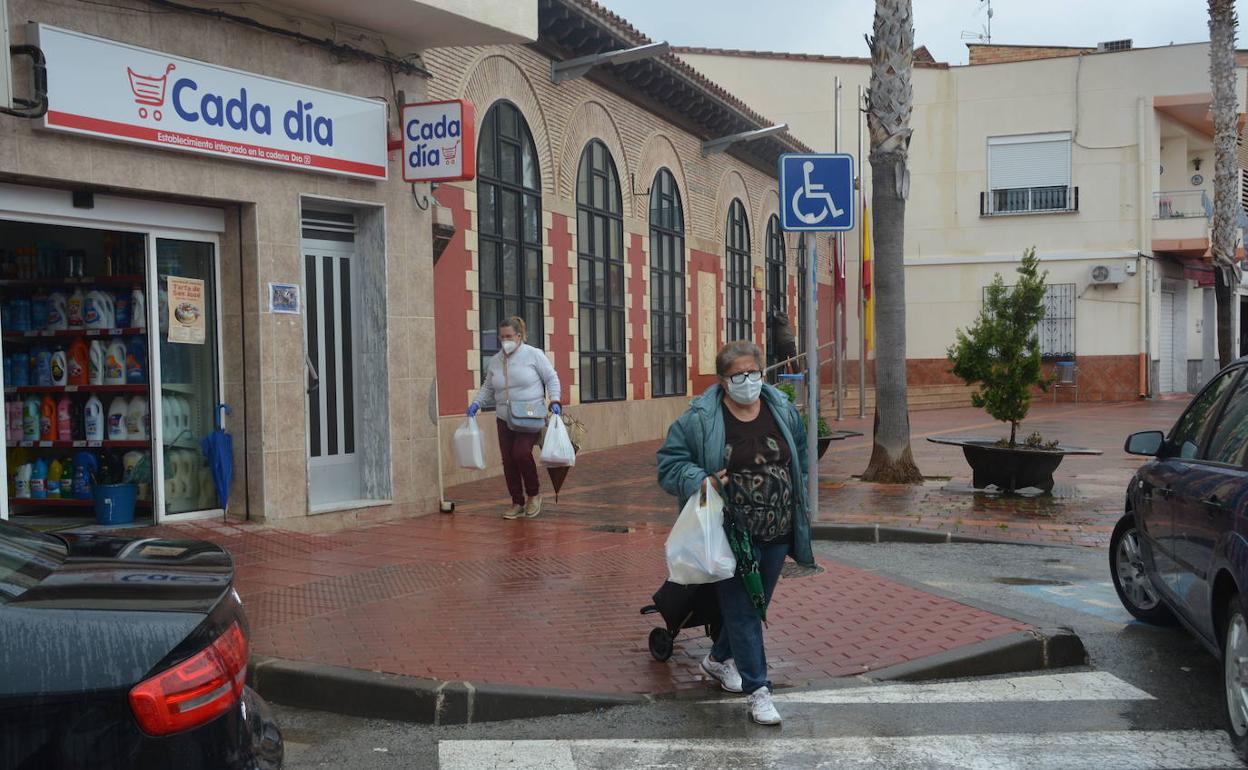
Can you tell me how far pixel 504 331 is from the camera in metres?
10.6

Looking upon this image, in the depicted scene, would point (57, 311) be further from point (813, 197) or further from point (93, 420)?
point (813, 197)

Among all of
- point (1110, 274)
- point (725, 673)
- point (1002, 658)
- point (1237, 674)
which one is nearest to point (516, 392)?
point (725, 673)

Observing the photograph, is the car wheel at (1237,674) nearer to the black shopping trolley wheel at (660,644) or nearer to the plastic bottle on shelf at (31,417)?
the black shopping trolley wheel at (660,644)

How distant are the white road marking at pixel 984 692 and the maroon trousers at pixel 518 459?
18.0 ft

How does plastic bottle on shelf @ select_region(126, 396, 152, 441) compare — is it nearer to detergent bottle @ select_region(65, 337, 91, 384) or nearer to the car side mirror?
detergent bottle @ select_region(65, 337, 91, 384)

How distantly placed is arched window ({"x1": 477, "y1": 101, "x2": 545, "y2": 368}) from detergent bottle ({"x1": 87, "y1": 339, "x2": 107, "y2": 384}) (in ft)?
18.8

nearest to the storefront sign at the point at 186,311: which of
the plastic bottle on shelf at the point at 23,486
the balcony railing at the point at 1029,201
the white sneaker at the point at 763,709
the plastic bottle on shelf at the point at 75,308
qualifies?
the plastic bottle on shelf at the point at 75,308

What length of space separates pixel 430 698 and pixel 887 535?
575cm

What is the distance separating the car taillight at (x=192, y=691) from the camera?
265 cm

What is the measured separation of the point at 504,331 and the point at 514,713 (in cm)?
579

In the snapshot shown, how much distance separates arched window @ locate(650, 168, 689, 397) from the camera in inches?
818

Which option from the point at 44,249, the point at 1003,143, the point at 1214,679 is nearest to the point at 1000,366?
the point at 1214,679

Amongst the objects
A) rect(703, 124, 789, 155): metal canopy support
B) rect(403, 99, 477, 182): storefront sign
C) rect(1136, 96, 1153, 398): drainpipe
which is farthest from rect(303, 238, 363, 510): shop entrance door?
rect(1136, 96, 1153, 398): drainpipe

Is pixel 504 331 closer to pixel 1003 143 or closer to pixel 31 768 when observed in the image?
pixel 31 768
